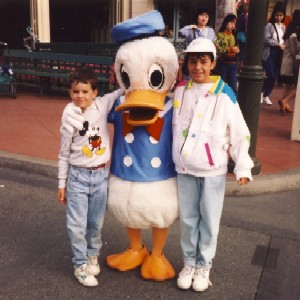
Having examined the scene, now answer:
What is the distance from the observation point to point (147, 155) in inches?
127

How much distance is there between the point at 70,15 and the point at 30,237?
19357 millimetres

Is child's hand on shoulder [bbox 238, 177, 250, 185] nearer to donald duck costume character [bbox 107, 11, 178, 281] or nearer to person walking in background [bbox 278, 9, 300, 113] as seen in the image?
donald duck costume character [bbox 107, 11, 178, 281]

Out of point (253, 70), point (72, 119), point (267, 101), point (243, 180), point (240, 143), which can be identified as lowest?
point (267, 101)

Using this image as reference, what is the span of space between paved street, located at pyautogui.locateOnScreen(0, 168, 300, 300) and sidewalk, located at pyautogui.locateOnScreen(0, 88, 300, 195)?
0.77ft

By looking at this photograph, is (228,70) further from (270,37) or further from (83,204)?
(83,204)

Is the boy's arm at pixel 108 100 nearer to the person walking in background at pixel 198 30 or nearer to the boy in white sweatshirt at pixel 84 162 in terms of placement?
the boy in white sweatshirt at pixel 84 162

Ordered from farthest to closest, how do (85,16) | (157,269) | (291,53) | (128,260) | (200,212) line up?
1. (85,16)
2. (291,53)
3. (128,260)
4. (157,269)
5. (200,212)

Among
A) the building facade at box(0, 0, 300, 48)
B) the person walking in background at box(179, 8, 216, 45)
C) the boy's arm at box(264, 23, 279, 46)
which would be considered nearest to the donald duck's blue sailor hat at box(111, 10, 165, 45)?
the person walking in background at box(179, 8, 216, 45)

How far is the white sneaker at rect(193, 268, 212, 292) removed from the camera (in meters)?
3.34

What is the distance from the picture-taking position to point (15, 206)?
4977 mm

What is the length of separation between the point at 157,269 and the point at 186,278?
0.24 meters

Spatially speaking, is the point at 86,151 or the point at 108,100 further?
the point at 108,100

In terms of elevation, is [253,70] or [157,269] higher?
[253,70]

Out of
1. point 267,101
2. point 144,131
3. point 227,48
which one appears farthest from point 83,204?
point 267,101
